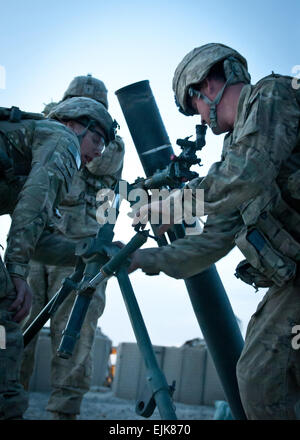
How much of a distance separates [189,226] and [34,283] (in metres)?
1.75

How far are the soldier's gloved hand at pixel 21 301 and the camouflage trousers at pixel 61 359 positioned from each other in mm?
1880

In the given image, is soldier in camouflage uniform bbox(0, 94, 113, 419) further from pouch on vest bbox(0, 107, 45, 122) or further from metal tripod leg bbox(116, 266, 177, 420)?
metal tripod leg bbox(116, 266, 177, 420)

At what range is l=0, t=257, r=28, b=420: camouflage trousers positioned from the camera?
244cm

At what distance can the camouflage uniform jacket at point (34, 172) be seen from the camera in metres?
2.84

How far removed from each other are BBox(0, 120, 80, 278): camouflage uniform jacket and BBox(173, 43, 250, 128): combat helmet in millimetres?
694

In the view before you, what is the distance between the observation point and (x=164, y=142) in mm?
4023

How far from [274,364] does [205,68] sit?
1.59 meters

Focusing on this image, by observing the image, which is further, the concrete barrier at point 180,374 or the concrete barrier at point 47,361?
the concrete barrier at point 180,374

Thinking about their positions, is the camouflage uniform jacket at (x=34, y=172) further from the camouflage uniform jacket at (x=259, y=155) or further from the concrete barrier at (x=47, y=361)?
the concrete barrier at (x=47, y=361)

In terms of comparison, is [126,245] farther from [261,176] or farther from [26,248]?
[261,176]

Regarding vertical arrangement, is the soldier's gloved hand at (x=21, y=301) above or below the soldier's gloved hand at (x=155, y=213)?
below
